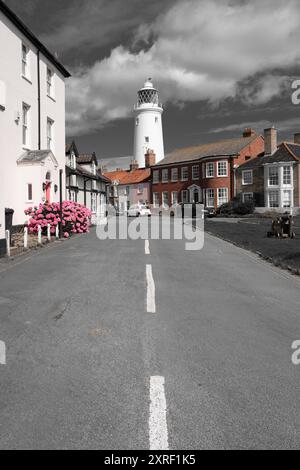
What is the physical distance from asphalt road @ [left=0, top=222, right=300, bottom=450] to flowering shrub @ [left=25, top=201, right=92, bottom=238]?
1140 cm

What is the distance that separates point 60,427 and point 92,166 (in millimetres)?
45569

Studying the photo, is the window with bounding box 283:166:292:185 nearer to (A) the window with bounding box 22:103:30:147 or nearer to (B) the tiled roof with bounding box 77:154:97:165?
(B) the tiled roof with bounding box 77:154:97:165

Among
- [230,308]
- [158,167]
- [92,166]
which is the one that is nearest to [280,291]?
[230,308]

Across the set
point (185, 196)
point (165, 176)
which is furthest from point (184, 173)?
point (165, 176)

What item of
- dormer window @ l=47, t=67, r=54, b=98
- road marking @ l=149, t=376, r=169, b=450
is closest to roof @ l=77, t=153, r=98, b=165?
dormer window @ l=47, t=67, r=54, b=98

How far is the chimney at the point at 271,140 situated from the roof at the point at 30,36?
33346 millimetres

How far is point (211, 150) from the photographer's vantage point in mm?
65688

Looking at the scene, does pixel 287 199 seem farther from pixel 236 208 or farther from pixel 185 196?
pixel 185 196

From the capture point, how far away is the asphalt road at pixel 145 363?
12.5 feet

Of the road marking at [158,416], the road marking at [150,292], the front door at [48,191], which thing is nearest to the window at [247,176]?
the front door at [48,191]

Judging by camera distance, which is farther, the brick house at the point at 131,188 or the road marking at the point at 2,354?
the brick house at the point at 131,188

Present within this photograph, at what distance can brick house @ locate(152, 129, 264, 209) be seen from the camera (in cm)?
6141

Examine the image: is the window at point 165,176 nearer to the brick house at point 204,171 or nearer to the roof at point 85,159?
the brick house at point 204,171
